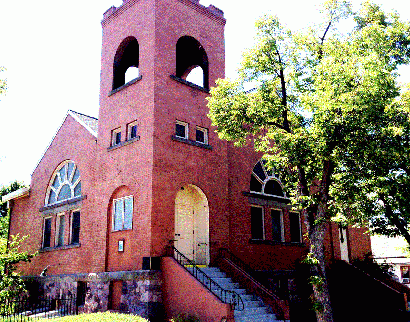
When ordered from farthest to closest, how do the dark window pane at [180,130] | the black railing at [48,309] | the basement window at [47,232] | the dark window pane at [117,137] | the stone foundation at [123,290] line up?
the basement window at [47,232]
the dark window pane at [117,137]
the dark window pane at [180,130]
the black railing at [48,309]
the stone foundation at [123,290]

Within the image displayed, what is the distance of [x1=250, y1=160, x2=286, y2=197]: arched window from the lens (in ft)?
66.1

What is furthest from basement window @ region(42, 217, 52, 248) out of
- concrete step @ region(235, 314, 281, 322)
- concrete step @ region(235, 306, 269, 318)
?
concrete step @ region(235, 314, 281, 322)

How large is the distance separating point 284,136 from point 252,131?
1.93 m

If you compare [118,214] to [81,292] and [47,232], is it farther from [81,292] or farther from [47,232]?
[47,232]

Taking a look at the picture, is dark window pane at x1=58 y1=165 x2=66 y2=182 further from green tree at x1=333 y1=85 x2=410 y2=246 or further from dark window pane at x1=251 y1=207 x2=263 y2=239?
green tree at x1=333 y1=85 x2=410 y2=246

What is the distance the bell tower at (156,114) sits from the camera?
1539 cm

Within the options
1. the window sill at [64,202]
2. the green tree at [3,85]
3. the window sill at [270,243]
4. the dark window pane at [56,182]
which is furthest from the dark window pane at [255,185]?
the green tree at [3,85]

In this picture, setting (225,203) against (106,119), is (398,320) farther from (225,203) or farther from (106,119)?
(106,119)

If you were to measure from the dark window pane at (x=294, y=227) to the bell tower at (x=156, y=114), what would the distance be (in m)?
5.71

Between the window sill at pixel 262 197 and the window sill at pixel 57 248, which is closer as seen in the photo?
the window sill at pixel 57 248

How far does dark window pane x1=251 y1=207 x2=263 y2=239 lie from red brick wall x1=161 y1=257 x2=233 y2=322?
20.1 ft

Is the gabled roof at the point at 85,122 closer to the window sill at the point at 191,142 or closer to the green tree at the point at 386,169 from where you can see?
the window sill at the point at 191,142

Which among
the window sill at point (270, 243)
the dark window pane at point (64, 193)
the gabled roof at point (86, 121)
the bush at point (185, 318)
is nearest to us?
the bush at point (185, 318)

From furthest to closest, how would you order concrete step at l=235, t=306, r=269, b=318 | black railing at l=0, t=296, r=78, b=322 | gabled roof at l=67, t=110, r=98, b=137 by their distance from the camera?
gabled roof at l=67, t=110, r=98, b=137 → black railing at l=0, t=296, r=78, b=322 → concrete step at l=235, t=306, r=269, b=318
